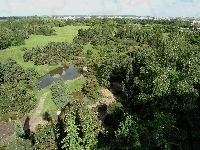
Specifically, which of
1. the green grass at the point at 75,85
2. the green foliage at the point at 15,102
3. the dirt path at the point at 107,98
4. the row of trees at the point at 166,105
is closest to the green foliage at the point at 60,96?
the green foliage at the point at 15,102

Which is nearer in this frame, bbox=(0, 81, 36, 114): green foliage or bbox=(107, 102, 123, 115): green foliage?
bbox=(107, 102, 123, 115): green foliage

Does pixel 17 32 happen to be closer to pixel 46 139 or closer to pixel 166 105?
pixel 46 139

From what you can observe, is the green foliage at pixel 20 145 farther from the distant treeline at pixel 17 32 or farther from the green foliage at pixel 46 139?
the distant treeline at pixel 17 32

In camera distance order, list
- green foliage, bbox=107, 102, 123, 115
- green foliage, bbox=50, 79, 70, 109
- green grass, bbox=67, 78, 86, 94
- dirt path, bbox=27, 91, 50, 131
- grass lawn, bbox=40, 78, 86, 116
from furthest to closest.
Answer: green grass, bbox=67, 78, 86, 94, green foliage, bbox=50, 79, 70, 109, grass lawn, bbox=40, 78, 86, 116, dirt path, bbox=27, 91, 50, 131, green foliage, bbox=107, 102, 123, 115

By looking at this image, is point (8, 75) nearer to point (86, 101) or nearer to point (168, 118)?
point (86, 101)

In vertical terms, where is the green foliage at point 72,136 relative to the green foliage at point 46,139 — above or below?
above

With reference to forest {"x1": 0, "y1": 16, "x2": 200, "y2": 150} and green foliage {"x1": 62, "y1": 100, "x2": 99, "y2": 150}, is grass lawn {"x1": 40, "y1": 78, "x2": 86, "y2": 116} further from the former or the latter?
green foliage {"x1": 62, "y1": 100, "x2": 99, "y2": 150}

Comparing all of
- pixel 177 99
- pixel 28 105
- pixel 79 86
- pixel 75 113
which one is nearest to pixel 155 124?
pixel 177 99

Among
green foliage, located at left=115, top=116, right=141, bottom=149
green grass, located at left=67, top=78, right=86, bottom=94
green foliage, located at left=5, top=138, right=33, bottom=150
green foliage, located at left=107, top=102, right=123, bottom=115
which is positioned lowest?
green grass, located at left=67, top=78, right=86, bottom=94

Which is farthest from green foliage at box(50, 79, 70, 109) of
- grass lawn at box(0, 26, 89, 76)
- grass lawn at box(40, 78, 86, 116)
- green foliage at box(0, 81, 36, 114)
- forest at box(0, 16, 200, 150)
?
grass lawn at box(0, 26, 89, 76)
